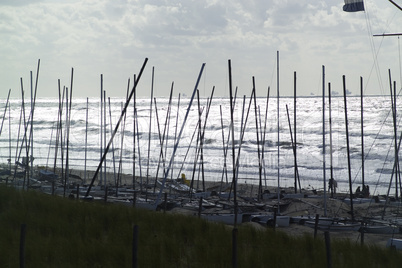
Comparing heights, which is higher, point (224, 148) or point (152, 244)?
point (224, 148)

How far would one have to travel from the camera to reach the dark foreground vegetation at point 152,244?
11836 mm

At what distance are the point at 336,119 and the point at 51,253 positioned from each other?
3263 inches

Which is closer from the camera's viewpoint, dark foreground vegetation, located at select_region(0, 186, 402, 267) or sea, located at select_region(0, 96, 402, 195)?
dark foreground vegetation, located at select_region(0, 186, 402, 267)

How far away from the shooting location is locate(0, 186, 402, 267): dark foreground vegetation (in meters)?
11.8

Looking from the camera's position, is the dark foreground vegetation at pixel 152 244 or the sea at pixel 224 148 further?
the sea at pixel 224 148

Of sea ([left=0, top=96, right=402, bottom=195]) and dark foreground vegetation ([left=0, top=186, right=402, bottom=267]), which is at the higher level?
sea ([left=0, top=96, right=402, bottom=195])

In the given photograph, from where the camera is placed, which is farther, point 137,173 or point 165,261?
point 137,173

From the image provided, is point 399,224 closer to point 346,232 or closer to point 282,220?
point 346,232

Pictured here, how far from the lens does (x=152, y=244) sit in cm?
1283

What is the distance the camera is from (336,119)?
90562 mm

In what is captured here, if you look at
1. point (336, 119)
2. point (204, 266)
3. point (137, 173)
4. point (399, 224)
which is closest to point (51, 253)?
point (204, 266)

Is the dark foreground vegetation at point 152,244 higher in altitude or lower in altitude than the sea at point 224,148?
lower

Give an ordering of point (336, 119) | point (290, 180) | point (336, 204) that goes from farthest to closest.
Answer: point (336, 119) < point (290, 180) < point (336, 204)

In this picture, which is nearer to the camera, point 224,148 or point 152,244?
point 152,244
